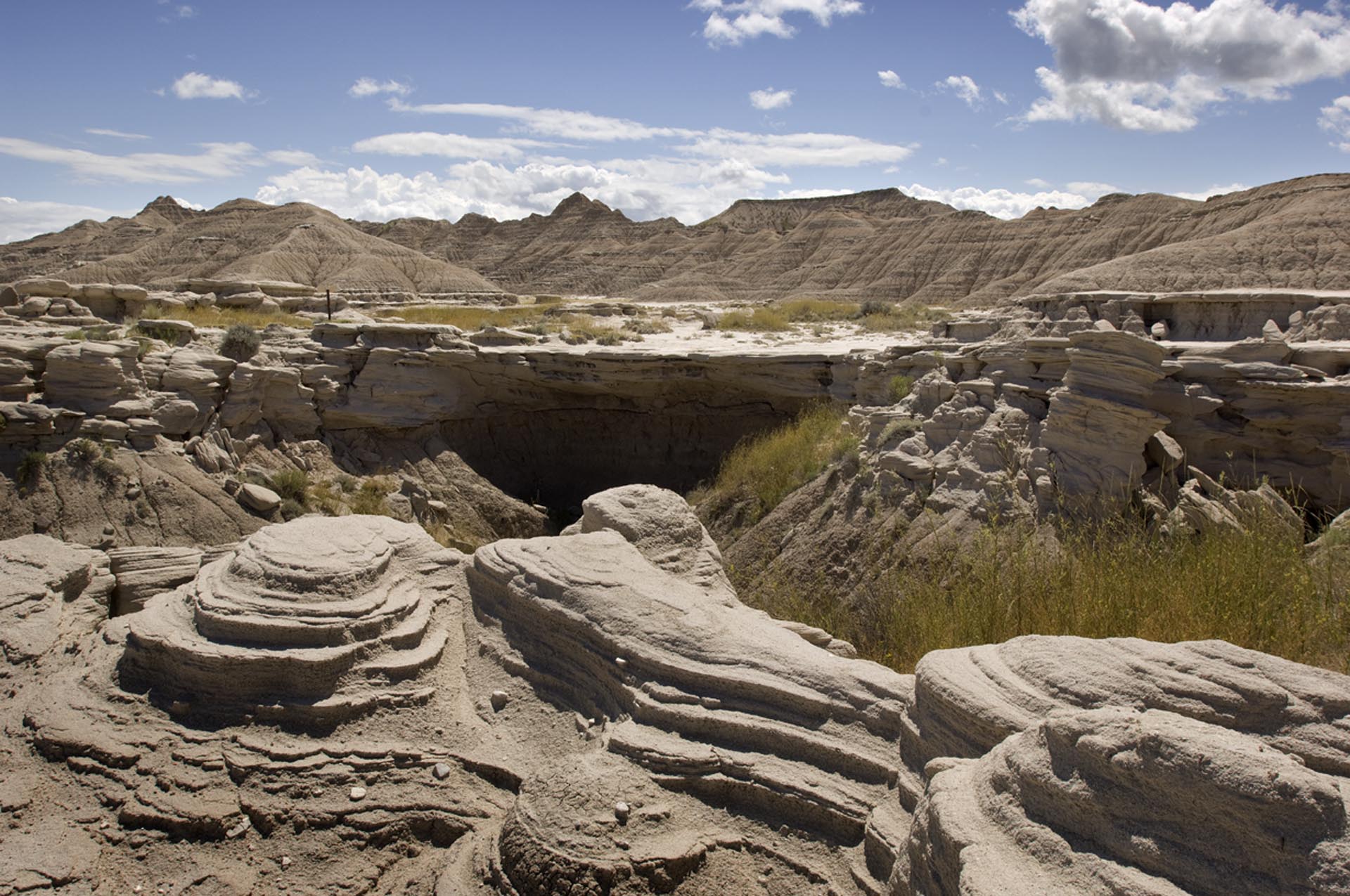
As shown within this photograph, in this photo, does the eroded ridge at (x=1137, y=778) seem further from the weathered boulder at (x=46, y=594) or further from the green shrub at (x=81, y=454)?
the green shrub at (x=81, y=454)

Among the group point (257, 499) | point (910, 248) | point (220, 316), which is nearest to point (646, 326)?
point (220, 316)

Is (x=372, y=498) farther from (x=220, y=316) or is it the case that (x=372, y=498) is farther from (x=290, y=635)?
(x=290, y=635)

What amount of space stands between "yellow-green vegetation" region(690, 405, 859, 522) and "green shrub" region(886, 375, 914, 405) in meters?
0.81

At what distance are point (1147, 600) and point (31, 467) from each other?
39.0 feet

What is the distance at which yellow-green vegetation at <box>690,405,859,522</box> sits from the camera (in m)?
11.2

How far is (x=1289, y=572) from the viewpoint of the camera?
12.4ft

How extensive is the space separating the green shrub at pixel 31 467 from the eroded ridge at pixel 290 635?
6.89 metres

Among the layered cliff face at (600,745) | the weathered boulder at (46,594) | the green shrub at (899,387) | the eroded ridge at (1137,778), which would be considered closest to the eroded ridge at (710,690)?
the layered cliff face at (600,745)

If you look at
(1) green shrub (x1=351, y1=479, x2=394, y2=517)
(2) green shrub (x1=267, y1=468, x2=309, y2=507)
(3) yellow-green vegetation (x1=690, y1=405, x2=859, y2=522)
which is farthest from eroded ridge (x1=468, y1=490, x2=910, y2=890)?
(1) green shrub (x1=351, y1=479, x2=394, y2=517)

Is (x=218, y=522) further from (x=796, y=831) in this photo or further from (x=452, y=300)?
(x=452, y=300)

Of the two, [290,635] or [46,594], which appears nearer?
[290,635]

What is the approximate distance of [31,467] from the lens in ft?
32.7

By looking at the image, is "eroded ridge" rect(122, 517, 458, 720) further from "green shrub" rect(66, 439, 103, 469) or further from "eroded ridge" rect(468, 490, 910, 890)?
"green shrub" rect(66, 439, 103, 469)

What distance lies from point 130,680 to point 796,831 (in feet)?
11.9
